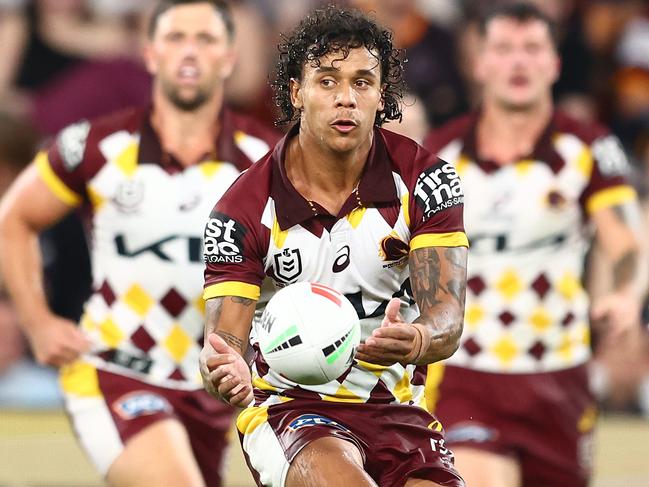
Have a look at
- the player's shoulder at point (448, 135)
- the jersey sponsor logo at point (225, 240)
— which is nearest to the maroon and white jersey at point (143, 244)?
the player's shoulder at point (448, 135)

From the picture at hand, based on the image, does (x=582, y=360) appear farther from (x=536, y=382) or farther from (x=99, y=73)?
(x=99, y=73)

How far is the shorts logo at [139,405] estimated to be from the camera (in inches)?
263

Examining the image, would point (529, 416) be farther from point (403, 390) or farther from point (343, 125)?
point (343, 125)

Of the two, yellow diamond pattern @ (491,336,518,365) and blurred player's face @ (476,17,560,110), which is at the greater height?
blurred player's face @ (476,17,560,110)

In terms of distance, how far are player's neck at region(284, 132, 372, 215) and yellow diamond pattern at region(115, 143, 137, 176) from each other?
6.04 ft

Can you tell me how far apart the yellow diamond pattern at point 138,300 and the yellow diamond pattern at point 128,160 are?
0.51 metres

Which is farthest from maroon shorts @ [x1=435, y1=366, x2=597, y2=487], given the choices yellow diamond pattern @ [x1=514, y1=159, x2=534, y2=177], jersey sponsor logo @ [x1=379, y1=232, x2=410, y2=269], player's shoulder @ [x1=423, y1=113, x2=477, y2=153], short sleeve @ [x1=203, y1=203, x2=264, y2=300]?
short sleeve @ [x1=203, y1=203, x2=264, y2=300]

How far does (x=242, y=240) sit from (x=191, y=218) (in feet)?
6.16

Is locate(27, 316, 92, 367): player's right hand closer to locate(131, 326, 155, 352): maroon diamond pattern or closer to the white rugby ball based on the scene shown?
locate(131, 326, 155, 352): maroon diamond pattern

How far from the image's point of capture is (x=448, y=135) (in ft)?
25.4

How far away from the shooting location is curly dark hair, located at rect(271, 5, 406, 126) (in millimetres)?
5090

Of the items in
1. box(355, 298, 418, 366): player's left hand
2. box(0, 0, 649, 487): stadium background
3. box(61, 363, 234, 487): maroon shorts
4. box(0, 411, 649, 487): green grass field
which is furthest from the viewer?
box(0, 0, 649, 487): stadium background

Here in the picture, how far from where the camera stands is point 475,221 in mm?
7551

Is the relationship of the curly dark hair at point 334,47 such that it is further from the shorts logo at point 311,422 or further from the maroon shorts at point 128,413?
the maroon shorts at point 128,413
